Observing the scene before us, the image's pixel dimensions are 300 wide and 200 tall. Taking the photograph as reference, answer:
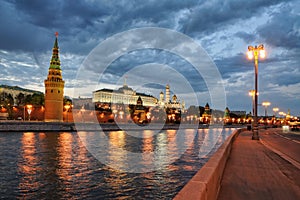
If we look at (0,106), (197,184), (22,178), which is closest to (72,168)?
(22,178)

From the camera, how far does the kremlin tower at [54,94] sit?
8881cm

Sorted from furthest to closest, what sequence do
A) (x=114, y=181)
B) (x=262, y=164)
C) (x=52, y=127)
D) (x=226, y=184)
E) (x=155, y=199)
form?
(x=52, y=127) < (x=114, y=181) < (x=262, y=164) < (x=155, y=199) < (x=226, y=184)

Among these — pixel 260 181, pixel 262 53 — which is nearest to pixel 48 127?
pixel 262 53

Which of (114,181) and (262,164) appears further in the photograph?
(114,181)

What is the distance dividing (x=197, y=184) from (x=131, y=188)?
768 centimetres

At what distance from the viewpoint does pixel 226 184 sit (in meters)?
8.02

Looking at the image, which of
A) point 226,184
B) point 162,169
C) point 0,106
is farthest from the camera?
point 0,106

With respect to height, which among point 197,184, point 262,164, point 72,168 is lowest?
point 72,168

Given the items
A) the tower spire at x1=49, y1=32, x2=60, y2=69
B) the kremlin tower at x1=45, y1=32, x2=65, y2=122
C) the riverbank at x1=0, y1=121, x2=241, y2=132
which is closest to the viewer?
the riverbank at x1=0, y1=121, x2=241, y2=132

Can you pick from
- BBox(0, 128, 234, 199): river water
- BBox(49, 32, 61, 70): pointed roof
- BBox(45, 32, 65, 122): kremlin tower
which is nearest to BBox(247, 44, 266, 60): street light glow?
BBox(0, 128, 234, 199): river water

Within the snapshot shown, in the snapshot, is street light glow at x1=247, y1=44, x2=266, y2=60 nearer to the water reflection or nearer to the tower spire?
the water reflection

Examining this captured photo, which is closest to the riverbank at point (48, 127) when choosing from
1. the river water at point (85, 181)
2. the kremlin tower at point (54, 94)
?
the kremlin tower at point (54, 94)

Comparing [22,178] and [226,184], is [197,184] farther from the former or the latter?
[22,178]

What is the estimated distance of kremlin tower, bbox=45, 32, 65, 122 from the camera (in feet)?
291
